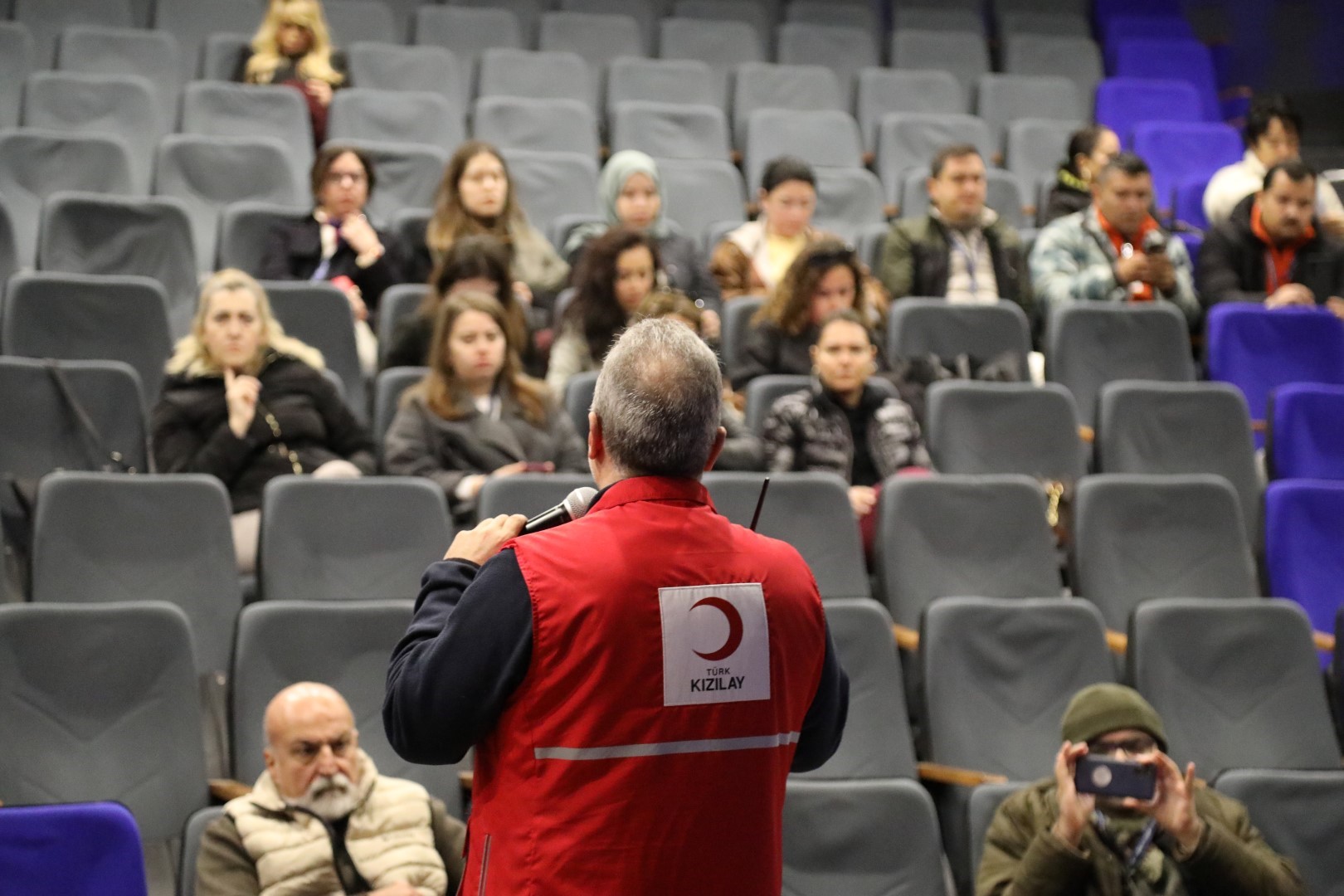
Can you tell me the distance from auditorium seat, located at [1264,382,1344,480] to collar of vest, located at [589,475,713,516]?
2.49 meters

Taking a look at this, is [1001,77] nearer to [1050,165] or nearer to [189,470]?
[1050,165]

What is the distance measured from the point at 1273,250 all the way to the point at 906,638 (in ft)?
6.47

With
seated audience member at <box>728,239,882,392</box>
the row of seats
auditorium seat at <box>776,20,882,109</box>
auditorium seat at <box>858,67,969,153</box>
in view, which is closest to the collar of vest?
the row of seats

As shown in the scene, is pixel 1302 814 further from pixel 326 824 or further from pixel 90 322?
pixel 90 322

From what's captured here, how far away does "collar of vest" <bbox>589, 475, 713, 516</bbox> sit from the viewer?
4.18 ft

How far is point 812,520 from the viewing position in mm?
2889

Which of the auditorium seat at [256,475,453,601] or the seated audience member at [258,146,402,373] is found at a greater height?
the seated audience member at [258,146,402,373]

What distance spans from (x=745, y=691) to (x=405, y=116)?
3726mm

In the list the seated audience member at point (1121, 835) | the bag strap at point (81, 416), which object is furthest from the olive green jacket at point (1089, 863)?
the bag strap at point (81, 416)

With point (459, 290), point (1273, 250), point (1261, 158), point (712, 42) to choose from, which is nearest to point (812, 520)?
point (459, 290)

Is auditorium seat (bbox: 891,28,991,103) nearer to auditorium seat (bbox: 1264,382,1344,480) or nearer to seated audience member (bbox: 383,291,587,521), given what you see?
auditorium seat (bbox: 1264,382,1344,480)

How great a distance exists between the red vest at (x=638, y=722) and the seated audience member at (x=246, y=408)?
182 centimetres

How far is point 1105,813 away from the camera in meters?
2.25

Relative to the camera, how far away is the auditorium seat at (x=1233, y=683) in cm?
269
